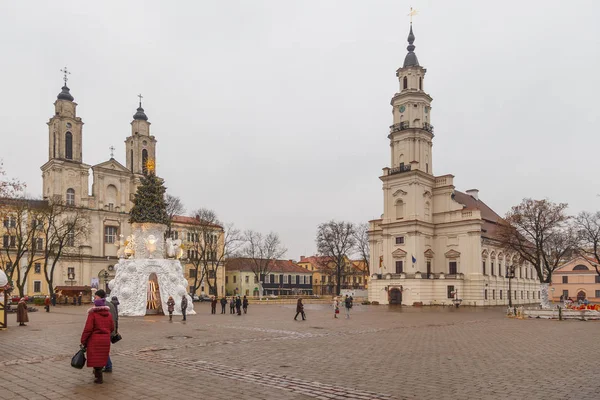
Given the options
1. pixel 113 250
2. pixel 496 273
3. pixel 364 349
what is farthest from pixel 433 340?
pixel 113 250

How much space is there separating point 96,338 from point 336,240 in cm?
6670

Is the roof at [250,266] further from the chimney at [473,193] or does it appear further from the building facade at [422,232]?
the chimney at [473,193]

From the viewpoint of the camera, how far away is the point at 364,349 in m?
16.0

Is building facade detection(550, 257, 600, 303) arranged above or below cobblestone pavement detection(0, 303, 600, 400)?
below

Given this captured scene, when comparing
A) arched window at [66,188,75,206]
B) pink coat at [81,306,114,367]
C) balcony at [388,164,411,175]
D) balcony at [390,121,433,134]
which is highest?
balcony at [390,121,433,134]

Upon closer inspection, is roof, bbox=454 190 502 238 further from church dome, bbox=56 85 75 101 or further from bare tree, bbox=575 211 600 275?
church dome, bbox=56 85 75 101

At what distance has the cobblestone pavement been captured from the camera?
9.39 meters

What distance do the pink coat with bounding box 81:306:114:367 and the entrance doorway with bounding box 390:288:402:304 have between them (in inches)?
2179

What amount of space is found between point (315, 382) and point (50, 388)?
4.97m

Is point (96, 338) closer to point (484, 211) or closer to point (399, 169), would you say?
point (399, 169)

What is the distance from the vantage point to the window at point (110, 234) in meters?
73.1

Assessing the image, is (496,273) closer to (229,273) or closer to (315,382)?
(229,273)

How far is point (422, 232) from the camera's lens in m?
63.4

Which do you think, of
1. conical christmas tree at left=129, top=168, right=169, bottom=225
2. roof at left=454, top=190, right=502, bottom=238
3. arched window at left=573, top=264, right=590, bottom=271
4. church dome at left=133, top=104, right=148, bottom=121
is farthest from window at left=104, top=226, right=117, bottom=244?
arched window at left=573, top=264, right=590, bottom=271
